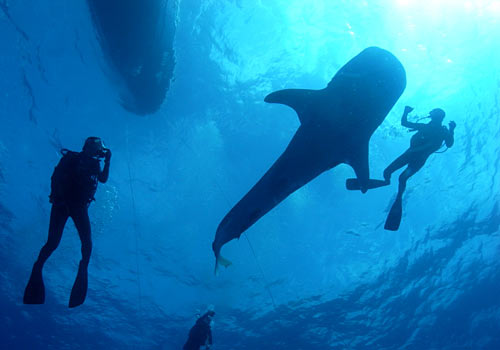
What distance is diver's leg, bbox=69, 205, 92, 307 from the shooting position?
572 centimetres

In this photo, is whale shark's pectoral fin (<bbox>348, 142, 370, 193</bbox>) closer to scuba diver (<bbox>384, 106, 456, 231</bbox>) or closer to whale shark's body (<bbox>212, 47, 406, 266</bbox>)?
whale shark's body (<bbox>212, 47, 406, 266</bbox>)

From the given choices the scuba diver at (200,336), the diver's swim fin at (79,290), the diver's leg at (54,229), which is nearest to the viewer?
the diver's swim fin at (79,290)

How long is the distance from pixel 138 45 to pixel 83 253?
356 inches

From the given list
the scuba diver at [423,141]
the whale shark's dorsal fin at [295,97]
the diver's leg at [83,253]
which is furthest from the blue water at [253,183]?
the diver's leg at [83,253]

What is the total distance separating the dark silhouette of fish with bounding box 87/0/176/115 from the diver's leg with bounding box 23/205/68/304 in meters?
8.25

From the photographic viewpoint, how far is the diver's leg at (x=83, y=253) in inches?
225

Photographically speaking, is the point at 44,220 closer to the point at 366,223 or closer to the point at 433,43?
the point at 366,223

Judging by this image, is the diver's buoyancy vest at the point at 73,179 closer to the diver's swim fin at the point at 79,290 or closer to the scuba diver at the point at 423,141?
the diver's swim fin at the point at 79,290

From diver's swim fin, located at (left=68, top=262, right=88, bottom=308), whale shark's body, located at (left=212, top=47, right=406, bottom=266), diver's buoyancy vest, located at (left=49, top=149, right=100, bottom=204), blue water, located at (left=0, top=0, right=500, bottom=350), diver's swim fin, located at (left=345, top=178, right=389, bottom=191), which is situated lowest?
diver's swim fin, located at (left=68, top=262, right=88, bottom=308)

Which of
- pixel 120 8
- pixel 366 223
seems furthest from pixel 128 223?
pixel 366 223

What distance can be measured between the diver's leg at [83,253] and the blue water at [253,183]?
8.85m

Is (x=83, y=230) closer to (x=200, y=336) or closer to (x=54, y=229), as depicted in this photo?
(x=54, y=229)

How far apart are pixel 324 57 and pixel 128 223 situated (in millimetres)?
14405

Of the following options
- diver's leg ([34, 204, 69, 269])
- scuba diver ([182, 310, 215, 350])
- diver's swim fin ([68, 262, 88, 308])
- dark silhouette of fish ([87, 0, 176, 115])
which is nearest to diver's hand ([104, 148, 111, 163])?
diver's leg ([34, 204, 69, 269])
